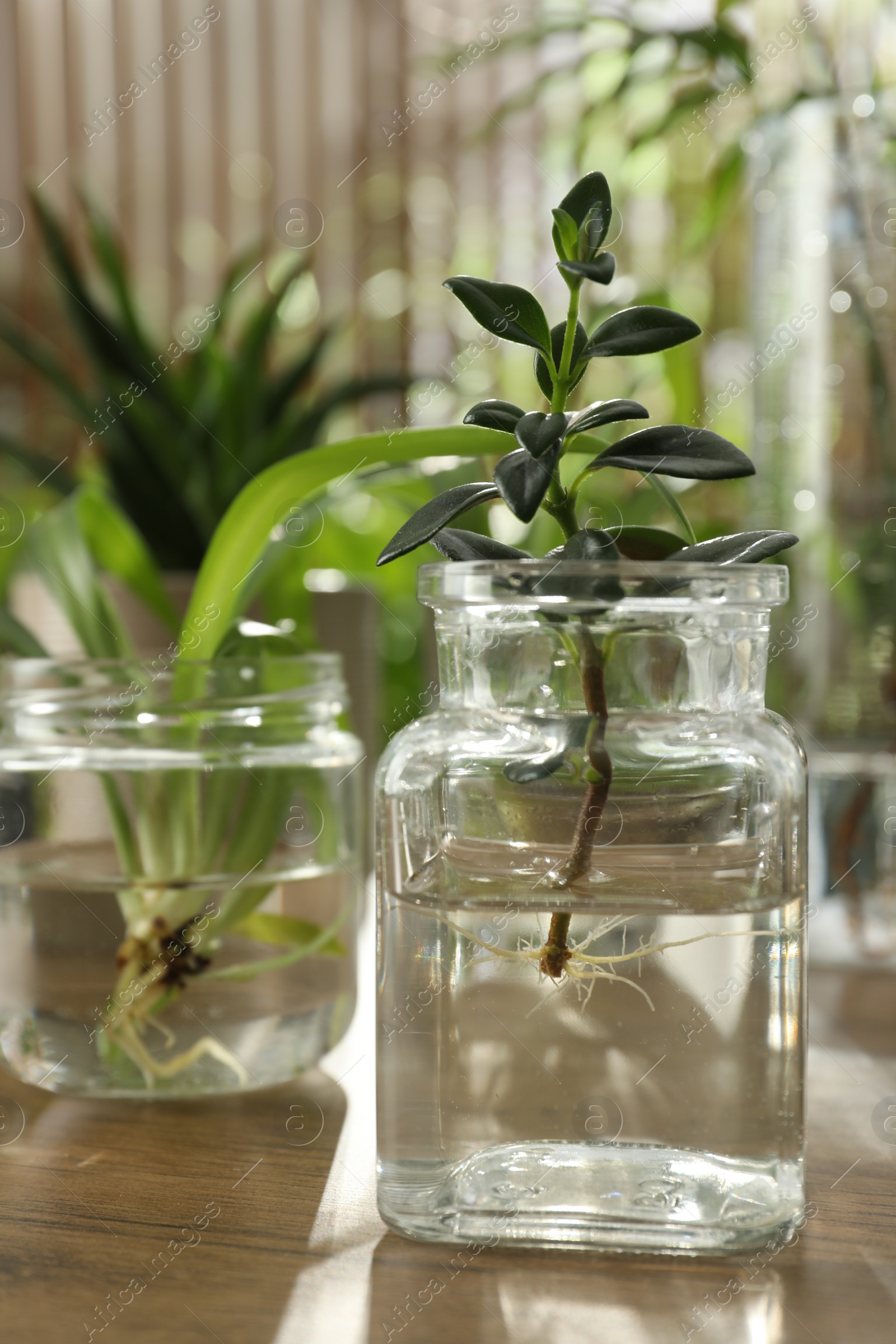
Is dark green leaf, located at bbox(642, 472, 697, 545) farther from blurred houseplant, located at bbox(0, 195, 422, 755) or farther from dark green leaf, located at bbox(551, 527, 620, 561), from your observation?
blurred houseplant, located at bbox(0, 195, 422, 755)

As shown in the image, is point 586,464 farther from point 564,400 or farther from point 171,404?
point 171,404

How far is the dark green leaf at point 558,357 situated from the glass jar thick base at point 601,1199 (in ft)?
0.65

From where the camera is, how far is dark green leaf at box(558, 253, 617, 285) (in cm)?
27

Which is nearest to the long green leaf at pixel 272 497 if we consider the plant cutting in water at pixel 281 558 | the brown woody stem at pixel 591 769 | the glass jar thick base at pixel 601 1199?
the plant cutting in water at pixel 281 558

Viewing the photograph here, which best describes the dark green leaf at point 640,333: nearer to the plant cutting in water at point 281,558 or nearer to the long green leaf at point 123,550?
the plant cutting in water at point 281,558

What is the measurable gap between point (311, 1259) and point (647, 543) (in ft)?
0.69

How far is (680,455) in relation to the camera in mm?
286

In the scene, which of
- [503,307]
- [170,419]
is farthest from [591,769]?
[170,419]

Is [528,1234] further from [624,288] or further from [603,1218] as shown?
[624,288]

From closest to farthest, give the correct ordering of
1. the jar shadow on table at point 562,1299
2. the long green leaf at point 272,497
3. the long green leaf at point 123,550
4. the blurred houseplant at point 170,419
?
the jar shadow on table at point 562,1299 < the long green leaf at point 272,497 < the long green leaf at point 123,550 < the blurred houseplant at point 170,419

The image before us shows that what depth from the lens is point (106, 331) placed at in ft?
2.34

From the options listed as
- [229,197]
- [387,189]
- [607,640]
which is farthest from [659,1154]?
[229,197]

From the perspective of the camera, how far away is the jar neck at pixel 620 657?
0.30 m

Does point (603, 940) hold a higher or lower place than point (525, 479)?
lower
